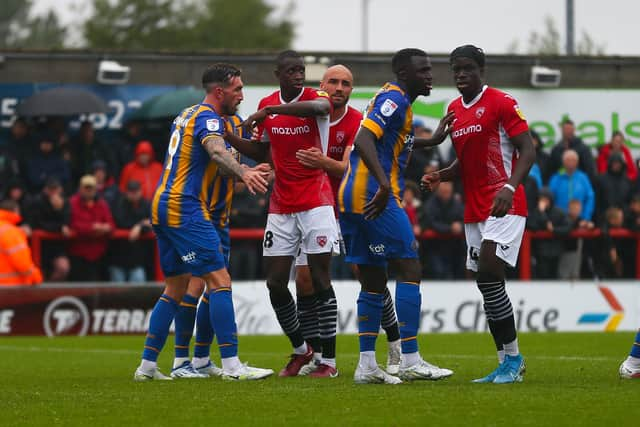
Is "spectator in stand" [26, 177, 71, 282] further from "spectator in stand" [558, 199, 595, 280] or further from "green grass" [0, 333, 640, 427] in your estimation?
"spectator in stand" [558, 199, 595, 280]

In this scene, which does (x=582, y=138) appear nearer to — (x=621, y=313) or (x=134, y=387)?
(x=621, y=313)

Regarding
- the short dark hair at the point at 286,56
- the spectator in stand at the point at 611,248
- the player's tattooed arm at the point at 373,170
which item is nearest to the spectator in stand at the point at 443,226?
the spectator in stand at the point at 611,248

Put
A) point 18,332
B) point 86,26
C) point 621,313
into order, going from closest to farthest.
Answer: point 18,332 → point 621,313 → point 86,26

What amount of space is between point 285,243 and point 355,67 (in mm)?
13863

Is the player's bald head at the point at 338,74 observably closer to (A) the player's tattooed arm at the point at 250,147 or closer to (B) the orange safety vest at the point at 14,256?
(A) the player's tattooed arm at the point at 250,147

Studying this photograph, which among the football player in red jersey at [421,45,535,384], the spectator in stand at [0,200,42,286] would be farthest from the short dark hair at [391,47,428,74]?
the spectator in stand at [0,200,42,286]

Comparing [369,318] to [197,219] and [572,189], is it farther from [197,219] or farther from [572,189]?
[572,189]

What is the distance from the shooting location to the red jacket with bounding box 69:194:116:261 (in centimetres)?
2050

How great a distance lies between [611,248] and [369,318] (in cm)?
1235

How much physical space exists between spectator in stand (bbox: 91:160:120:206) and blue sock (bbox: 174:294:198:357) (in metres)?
9.41

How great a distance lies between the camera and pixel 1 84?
2381 cm

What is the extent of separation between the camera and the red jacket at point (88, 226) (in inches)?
807

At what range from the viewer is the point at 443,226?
21.2 m

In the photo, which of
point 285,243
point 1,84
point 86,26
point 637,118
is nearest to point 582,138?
point 637,118
